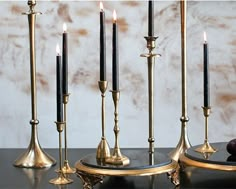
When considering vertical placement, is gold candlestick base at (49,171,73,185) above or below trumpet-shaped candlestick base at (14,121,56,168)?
below

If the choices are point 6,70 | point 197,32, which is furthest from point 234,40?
point 6,70

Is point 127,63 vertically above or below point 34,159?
above

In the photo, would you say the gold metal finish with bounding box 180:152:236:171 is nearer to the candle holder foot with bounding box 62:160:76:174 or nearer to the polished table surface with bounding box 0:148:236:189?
the polished table surface with bounding box 0:148:236:189

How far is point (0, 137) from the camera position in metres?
1.81

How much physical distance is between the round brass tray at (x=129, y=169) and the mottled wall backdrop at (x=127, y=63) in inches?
27.3

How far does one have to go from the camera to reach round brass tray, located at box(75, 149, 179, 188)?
1.02 m

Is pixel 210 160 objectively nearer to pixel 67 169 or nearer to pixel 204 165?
pixel 204 165

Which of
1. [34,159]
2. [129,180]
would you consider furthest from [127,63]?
[129,180]

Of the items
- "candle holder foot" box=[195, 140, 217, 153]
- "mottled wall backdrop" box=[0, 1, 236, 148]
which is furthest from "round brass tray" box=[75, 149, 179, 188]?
"mottled wall backdrop" box=[0, 1, 236, 148]

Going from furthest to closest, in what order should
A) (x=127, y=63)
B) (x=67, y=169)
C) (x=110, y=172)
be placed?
(x=127, y=63), (x=67, y=169), (x=110, y=172)

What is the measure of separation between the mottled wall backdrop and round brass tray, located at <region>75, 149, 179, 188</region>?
69cm

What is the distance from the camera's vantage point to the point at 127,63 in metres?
1.78

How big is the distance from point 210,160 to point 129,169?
0.16 metres

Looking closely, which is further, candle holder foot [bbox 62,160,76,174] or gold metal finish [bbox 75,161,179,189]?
candle holder foot [bbox 62,160,76,174]
